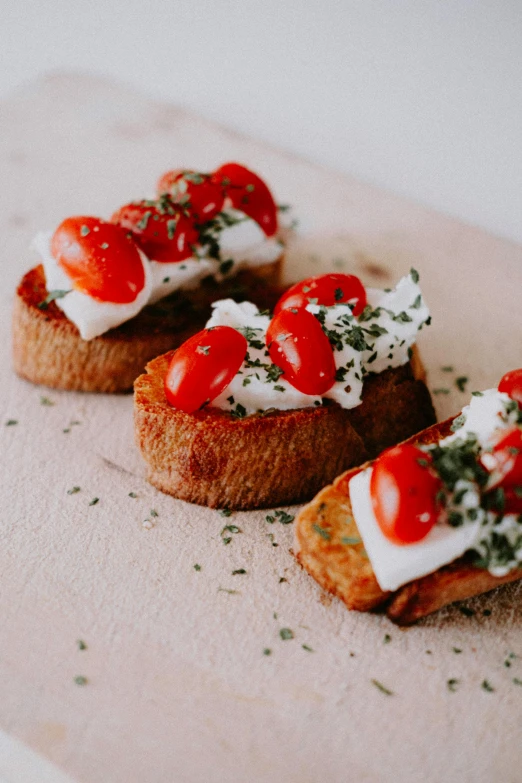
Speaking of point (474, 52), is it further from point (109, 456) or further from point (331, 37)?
point (109, 456)

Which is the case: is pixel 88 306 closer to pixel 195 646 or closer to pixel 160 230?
pixel 160 230

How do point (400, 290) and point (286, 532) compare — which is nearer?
point (286, 532)

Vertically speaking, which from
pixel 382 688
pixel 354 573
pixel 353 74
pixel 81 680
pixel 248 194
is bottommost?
pixel 81 680

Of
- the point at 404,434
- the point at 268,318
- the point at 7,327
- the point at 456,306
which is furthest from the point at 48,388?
the point at 456,306

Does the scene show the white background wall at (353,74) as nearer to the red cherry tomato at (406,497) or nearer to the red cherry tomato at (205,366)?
the red cherry tomato at (205,366)

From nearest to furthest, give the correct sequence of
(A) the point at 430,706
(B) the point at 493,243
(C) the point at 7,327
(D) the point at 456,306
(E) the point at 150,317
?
(A) the point at 430,706 → (E) the point at 150,317 → (C) the point at 7,327 → (D) the point at 456,306 → (B) the point at 493,243

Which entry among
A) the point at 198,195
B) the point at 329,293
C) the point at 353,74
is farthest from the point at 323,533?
the point at 353,74

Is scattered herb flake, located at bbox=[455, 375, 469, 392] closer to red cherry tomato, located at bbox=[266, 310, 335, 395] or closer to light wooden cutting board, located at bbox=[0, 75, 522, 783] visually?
light wooden cutting board, located at bbox=[0, 75, 522, 783]

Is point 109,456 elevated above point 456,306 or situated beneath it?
situated beneath
